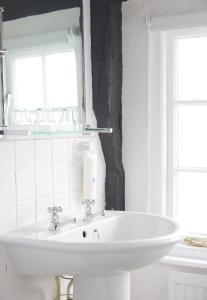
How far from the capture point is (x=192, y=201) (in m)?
2.20

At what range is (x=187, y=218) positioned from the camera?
221 cm

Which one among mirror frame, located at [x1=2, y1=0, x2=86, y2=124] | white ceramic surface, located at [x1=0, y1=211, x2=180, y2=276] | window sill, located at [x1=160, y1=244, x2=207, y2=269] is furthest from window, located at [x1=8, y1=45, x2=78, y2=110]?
window sill, located at [x1=160, y1=244, x2=207, y2=269]

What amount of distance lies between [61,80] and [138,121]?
0.46 metres

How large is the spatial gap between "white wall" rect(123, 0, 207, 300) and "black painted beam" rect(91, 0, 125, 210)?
0.16 feet

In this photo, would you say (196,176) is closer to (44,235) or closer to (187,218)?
(187,218)

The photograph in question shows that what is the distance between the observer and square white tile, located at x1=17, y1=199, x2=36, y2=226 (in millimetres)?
1647

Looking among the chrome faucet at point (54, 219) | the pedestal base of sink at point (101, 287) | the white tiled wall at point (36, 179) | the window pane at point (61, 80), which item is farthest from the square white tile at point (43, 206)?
the window pane at point (61, 80)

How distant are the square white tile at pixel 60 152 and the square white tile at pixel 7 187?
0.26 m

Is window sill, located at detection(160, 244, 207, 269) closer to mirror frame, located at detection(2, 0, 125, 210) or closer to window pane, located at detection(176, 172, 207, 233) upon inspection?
window pane, located at detection(176, 172, 207, 233)

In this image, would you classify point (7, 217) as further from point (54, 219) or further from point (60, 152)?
point (60, 152)

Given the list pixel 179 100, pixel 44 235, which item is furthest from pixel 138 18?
pixel 44 235

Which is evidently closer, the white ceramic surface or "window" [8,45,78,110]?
the white ceramic surface

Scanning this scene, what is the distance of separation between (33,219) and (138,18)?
3.57ft

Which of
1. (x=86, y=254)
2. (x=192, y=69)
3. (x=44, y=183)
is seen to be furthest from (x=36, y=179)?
(x=192, y=69)
